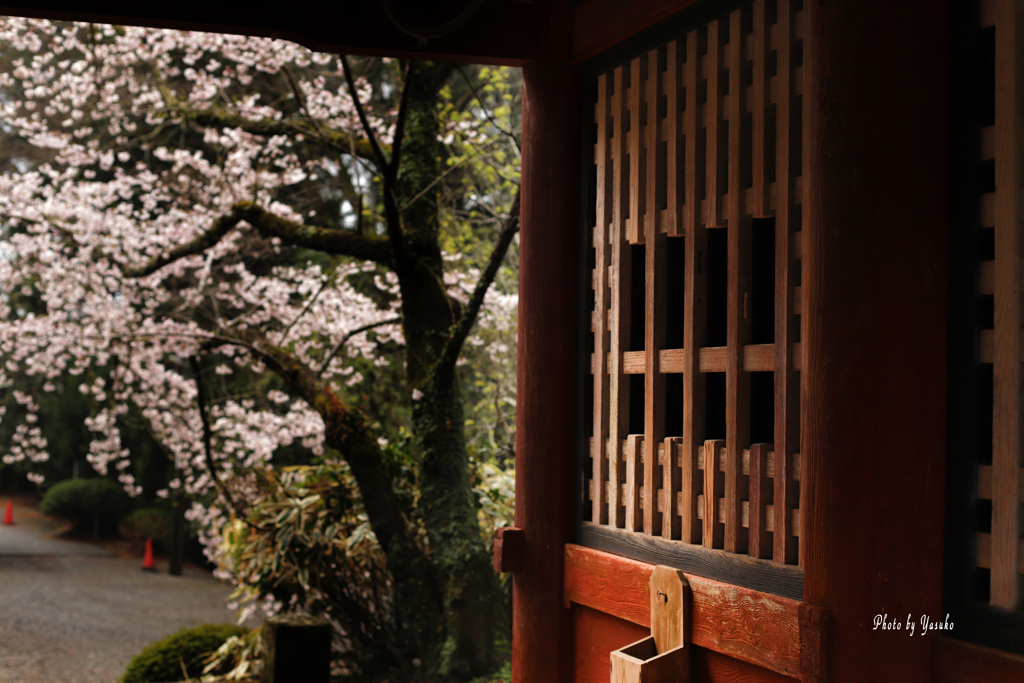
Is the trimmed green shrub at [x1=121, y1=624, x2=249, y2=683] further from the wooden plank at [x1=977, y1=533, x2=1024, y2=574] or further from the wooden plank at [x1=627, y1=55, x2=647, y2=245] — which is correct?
the wooden plank at [x1=977, y1=533, x2=1024, y2=574]

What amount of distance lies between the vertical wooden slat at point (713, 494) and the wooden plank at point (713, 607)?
0.04 metres

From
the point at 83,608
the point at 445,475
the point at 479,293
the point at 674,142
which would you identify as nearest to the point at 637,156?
the point at 674,142

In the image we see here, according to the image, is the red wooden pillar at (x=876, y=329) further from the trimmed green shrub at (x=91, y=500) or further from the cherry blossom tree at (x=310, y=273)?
the trimmed green shrub at (x=91, y=500)

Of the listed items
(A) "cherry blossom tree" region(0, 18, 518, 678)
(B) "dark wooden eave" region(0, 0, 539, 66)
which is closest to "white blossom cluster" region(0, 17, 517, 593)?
(A) "cherry blossom tree" region(0, 18, 518, 678)

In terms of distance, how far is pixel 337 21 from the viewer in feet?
7.86

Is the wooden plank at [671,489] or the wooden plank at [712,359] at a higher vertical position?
the wooden plank at [712,359]

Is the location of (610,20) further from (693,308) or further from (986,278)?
(986,278)

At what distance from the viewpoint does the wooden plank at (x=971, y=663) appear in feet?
4.43

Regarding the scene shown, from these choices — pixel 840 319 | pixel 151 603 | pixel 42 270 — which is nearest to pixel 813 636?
pixel 840 319

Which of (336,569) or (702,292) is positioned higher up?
(702,292)

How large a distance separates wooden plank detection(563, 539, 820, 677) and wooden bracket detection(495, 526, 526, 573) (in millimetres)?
176

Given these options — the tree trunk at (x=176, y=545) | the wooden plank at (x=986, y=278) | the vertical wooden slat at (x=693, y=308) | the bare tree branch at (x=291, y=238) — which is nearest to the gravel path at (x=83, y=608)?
the tree trunk at (x=176, y=545)

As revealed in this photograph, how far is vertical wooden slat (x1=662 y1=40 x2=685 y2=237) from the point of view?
82.1 inches

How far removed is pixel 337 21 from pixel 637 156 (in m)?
1.01
